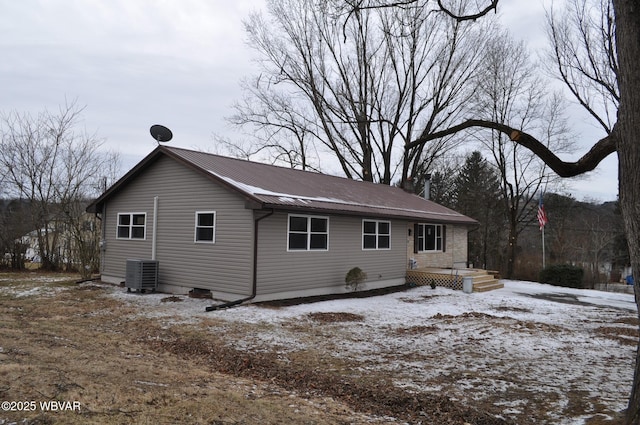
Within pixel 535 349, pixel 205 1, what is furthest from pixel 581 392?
pixel 205 1

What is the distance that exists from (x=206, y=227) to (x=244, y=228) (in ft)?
5.14

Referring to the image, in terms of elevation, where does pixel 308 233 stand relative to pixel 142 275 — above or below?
above

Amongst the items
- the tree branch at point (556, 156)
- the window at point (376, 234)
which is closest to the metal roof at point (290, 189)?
the window at point (376, 234)

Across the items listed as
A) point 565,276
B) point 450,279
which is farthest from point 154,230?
point 565,276

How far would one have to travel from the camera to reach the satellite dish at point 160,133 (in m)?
14.3

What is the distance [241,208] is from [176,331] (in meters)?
4.03

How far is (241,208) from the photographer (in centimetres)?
1143

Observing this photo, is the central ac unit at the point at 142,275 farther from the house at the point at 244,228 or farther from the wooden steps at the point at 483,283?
the wooden steps at the point at 483,283

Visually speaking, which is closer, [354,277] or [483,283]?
[354,277]

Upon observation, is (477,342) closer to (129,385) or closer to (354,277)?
(129,385)

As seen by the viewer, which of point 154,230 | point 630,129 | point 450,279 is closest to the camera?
point 630,129

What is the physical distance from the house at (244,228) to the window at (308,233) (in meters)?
0.03

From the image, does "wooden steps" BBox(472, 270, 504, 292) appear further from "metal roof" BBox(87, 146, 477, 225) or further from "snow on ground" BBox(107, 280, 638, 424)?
"metal roof" BBox(87, 146, 477, 225)

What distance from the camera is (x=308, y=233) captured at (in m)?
12.8
